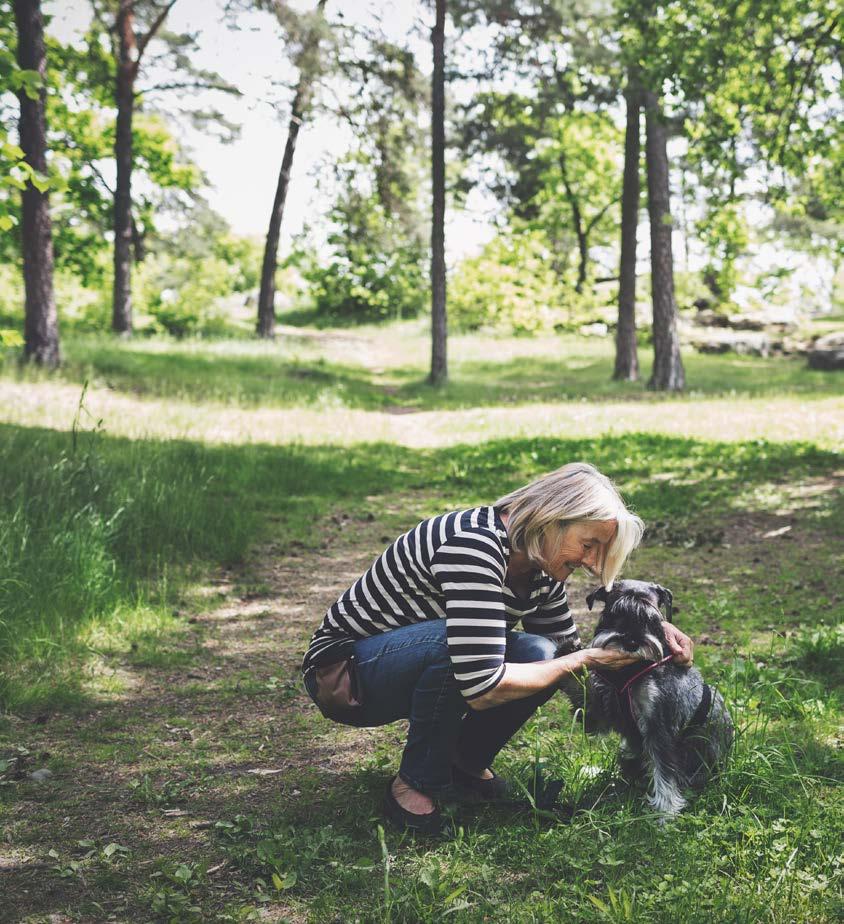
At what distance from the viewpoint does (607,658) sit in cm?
345

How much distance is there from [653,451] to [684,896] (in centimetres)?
946

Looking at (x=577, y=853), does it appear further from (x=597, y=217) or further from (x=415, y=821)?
(x=597, y=217)

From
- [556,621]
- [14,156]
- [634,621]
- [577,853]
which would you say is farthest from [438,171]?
[577,853]

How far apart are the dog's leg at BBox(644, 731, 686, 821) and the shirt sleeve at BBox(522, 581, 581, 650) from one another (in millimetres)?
562

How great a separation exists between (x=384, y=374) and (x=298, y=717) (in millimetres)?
21568

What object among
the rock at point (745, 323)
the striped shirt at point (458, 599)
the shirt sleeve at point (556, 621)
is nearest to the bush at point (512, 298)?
the rock at point (745, 323)

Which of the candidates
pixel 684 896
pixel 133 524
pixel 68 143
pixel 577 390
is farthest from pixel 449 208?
pixel 684 896

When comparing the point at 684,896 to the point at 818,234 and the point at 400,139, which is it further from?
the point at 818,234

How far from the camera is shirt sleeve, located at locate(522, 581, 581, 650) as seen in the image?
399 cm

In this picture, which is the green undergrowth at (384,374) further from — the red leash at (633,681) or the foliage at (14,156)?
the red leash at (633,681)

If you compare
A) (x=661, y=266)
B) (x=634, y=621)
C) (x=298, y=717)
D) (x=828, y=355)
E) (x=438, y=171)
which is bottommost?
(x=298, y=717)

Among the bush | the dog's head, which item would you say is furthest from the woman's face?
the bush

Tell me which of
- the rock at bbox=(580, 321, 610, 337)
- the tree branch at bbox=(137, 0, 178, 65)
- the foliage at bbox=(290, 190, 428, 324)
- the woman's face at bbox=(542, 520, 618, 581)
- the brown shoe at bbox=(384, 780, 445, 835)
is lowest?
the brown shoe at bbox=(384, 780, 445, 835)

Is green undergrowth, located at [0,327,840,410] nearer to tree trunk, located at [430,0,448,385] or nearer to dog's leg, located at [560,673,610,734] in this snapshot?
tree trunk, located at [430,0,448,385]
